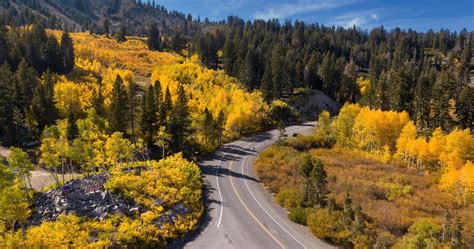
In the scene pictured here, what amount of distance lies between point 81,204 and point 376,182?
4237cm

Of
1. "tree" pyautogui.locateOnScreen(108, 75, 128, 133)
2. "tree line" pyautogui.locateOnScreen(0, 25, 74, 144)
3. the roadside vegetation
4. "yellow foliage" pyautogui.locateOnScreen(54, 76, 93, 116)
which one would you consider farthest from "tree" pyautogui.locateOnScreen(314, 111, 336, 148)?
"tree line" pyautogui.locateOnScreen(0, 25, 74, 144)

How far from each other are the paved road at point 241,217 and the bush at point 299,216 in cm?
66

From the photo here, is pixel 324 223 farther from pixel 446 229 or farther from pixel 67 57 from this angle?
pixel 67 57

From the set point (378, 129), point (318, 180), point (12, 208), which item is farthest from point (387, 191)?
point (12, 208)

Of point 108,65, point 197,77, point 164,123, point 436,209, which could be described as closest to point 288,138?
point 164,123

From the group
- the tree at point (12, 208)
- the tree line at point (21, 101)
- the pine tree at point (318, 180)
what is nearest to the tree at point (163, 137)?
the tree line at point (21, 101)

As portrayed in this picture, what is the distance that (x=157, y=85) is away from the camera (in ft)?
263

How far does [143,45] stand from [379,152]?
129173 millimetres

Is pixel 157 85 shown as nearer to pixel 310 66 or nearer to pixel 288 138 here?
pixel 288 138

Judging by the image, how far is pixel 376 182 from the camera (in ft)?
184

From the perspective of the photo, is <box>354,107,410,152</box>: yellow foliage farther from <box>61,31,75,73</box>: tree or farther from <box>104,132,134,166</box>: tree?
<box>61,31,75,73</box>: tree

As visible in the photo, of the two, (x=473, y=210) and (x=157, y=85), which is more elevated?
(x=157, y=85)

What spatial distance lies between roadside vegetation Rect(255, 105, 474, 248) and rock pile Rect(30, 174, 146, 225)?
18.8 metres

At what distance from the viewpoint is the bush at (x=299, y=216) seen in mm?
38656
